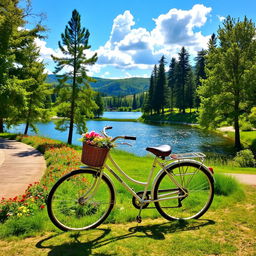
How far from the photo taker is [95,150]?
3.69 meters

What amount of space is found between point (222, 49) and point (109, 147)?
90.0ft

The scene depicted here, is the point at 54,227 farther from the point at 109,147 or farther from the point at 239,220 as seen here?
the point at 239,220

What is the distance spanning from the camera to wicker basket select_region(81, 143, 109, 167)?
370cm

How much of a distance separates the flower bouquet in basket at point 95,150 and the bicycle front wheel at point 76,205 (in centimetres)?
25

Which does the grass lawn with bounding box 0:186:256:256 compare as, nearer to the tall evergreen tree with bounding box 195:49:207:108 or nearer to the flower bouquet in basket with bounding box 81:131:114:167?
the flower bouquet in basket with bounding box 81:131:114:167

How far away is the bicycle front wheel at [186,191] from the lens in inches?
170

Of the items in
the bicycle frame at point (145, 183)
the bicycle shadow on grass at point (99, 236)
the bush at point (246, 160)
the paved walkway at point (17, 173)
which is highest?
the bicycle frame at point (145, 183)

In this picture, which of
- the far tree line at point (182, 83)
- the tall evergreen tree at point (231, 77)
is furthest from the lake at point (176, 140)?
the far tree line at point (182, 83)

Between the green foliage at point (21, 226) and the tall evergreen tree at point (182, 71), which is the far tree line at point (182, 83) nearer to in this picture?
the tall evergreen tree at point (182, 71)

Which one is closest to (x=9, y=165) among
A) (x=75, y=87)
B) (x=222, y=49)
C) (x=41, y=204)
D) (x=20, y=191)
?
(x=20, y=191)

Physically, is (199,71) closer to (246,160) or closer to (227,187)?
(246,160)

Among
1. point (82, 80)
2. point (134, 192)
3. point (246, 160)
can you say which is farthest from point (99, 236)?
point (82, 80)

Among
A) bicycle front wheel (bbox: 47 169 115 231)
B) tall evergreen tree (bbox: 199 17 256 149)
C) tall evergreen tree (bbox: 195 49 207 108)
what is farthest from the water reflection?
tall evergreen tree (bbox: 195 49 207 108)

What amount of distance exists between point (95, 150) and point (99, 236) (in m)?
1.39
